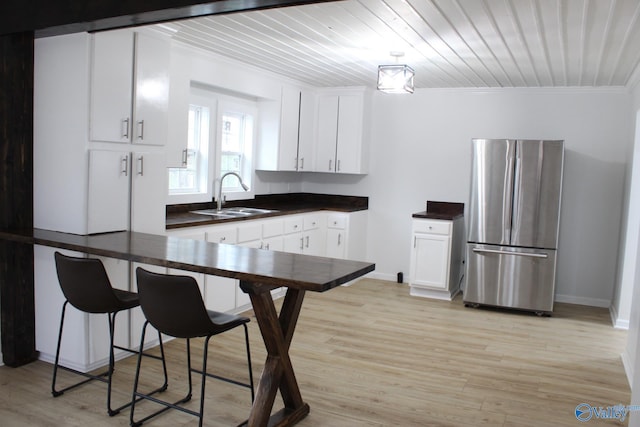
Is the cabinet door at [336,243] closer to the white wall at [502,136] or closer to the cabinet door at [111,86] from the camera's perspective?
the white wall at [502,136]

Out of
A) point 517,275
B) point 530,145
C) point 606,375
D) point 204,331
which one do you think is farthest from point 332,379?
point 530,145

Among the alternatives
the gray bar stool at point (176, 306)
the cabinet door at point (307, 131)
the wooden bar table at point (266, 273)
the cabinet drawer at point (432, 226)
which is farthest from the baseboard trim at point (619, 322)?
the gray bar stool at point (176, 306)

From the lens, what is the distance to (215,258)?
9.22 feet

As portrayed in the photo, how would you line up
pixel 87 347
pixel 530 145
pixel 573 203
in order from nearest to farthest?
pixel 87 347, pixel 530 145, pixel 573 203

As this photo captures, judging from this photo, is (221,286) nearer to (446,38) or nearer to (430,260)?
(430,260)

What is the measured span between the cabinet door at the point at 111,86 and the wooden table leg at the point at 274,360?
1568 millimetres

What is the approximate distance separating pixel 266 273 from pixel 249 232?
2.53 meters

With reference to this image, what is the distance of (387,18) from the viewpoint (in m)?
3.48

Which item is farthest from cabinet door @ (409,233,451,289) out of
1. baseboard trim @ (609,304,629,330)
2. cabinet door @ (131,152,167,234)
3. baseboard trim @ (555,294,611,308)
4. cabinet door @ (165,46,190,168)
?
cabinet door @ (131,152,167,234)

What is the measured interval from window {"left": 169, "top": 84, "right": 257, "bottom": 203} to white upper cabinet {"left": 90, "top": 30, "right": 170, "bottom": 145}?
3.82 ft

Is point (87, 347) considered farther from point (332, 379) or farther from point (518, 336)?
point (518, 336)

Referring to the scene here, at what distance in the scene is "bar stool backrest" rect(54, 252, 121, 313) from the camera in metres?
2.88

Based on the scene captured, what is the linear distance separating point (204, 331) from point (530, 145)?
3.90 metres

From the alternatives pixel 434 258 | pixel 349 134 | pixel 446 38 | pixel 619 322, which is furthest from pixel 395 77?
pixel 619 322
